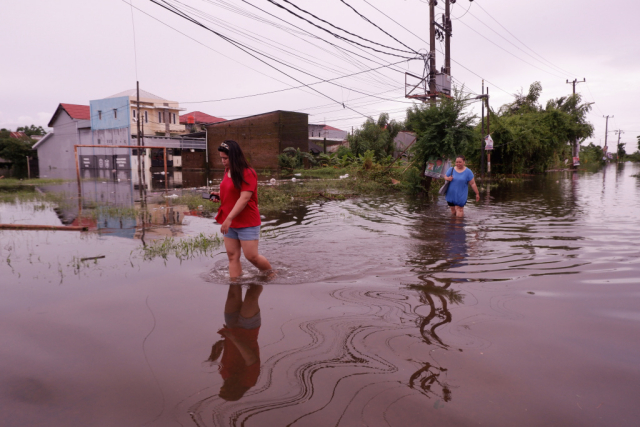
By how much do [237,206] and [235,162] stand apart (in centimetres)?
50

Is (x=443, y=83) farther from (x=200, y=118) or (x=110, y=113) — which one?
(x=200, y=118)

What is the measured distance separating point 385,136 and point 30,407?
45808 mm

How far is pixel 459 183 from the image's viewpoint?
416 inches

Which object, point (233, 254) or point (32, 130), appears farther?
point (32, 130)

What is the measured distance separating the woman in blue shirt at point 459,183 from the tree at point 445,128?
611cm

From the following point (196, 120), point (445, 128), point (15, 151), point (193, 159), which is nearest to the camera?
point (445, 128)

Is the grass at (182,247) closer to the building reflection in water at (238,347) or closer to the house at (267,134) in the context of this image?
the building reflection in water at (238,347)

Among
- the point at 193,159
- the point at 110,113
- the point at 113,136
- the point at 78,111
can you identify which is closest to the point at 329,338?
the point at 113,136

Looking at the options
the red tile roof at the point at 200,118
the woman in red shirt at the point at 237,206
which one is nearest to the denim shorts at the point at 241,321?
the woman in red shirt at the point at 237,206

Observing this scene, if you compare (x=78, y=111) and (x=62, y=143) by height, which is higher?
(x=78, y=111)

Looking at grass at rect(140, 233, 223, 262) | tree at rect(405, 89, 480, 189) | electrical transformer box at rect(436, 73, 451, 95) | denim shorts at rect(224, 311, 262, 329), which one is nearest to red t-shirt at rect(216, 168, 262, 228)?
denim shorts at rect(224, 311, 262, 329)

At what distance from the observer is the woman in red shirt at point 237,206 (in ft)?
16.0

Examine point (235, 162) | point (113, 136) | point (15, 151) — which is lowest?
point (235, 162)

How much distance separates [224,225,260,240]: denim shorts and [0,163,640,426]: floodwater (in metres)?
0.62
